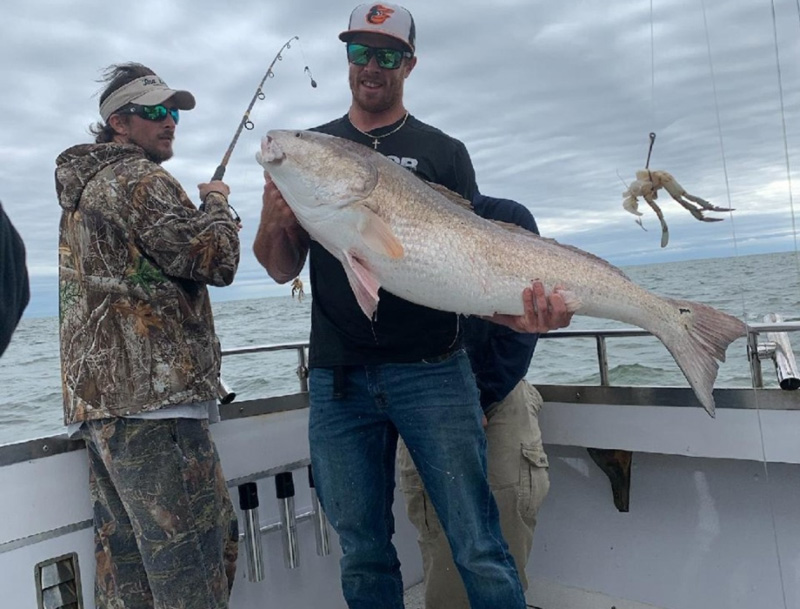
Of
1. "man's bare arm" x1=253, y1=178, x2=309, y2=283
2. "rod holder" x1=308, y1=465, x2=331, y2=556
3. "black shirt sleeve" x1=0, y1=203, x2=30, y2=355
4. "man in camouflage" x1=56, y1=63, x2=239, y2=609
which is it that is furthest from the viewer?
"rod holder" x1=308, y1=465, x2=331, y2=556

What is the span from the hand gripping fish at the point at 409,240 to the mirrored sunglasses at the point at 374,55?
392mm

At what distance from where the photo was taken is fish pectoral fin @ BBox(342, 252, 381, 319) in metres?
2.52

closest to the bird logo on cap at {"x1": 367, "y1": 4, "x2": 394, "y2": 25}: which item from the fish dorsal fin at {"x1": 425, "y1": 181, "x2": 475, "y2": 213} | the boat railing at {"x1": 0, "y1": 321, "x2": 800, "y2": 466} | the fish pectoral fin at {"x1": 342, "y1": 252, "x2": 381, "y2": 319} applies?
the fish dorsal fin at {"x1": 425, "y1": 181, "x2": 475, "y2": 213}

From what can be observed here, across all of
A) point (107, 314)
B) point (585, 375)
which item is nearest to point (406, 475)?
point (107, 314)

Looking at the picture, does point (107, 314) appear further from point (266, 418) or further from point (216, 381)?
point (266, 418)

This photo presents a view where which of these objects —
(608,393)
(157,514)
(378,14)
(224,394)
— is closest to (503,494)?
(608,393)

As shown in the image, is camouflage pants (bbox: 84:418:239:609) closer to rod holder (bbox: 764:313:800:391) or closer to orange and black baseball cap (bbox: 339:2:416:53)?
orange and black baseball cap (bbox: 339:2:416:53)

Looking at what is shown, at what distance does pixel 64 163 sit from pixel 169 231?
1.82ft

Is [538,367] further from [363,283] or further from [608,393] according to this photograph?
[363,283]

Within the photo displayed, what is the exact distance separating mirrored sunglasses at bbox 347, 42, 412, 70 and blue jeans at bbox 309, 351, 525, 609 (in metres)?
1.18

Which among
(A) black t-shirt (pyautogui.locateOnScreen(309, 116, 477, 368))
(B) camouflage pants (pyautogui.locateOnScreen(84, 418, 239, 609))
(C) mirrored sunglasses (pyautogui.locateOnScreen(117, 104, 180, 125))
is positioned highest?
(C) mirrored sunglasses (pyautogui.locateOnScreen(117, 104, 180, 125))

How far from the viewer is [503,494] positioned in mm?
3482

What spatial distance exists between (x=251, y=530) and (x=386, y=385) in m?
1.37

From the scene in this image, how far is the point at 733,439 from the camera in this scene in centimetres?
347
